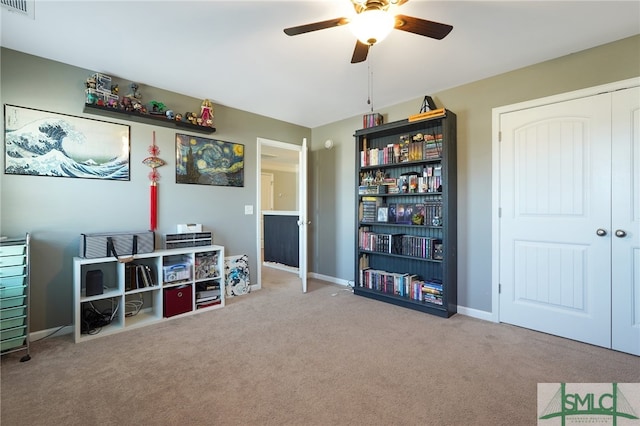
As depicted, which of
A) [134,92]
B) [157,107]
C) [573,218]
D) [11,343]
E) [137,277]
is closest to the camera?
[11,343]

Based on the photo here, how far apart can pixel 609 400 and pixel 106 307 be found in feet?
13.2

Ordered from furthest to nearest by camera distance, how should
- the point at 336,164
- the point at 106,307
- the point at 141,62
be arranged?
the point at 336,164, the point at 106,307, the point at 141,62

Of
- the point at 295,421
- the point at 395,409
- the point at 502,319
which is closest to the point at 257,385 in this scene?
the point at 295,421

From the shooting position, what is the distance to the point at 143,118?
3.02 metres

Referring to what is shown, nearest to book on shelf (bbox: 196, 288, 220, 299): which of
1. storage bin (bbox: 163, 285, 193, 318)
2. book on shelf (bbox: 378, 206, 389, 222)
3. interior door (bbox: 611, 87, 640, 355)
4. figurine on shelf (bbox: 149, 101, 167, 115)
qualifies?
storage bin (bbox: 163, 285, 193, 318)

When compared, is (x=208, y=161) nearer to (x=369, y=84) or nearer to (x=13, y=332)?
(x=369, y=84)

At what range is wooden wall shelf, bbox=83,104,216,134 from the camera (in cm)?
271

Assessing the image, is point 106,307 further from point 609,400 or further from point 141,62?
point 609,400

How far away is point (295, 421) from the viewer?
154 centimetres

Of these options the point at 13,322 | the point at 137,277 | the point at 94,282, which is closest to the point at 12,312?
the point at 13,322

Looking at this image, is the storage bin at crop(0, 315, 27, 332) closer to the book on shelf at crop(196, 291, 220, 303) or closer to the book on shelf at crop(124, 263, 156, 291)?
the book on shelf at crop(124, 263, 156, 291)

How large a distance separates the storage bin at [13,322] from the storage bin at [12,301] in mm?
98

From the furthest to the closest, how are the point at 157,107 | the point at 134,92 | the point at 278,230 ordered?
the point at 278,230
the point at 157,107
the point at 134,92

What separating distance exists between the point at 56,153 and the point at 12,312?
53.3 inches
